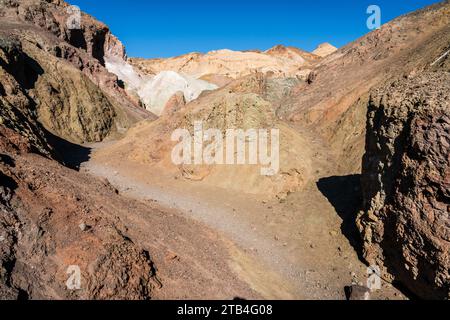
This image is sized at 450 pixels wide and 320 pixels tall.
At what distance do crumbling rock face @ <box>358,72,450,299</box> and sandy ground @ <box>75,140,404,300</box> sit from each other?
1226 millimetres

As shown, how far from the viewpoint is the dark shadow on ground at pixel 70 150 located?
23.7m

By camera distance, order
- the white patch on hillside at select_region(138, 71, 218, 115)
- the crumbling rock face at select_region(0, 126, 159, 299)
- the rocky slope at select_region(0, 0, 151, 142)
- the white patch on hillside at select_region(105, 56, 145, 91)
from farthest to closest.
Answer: the white patch on hillside at select_region(105, 56, 145, 91)
the white patch on hillside at select_region(138, 71, 218, 115)
the rocky slope at select_region(0, 0, 151, 142)
the crumbling rock face at select_region(0, 126, 159, 299)

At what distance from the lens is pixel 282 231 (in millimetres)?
14336

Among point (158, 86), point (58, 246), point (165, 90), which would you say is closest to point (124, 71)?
point (158, 86)

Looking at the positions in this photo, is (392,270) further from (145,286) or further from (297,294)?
(145,286)

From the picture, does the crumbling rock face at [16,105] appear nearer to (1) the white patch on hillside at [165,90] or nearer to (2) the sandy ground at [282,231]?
(2) the sandy ground at [282,231]

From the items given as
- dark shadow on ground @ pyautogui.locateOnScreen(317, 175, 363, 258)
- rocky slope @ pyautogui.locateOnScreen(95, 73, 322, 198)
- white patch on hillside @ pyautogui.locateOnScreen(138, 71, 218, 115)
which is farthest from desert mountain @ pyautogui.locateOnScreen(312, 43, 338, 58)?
dark shadow on ground @ pyautogui.locateOnScreen(317, 175, 363, 258)

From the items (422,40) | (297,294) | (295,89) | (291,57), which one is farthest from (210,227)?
(291,57)

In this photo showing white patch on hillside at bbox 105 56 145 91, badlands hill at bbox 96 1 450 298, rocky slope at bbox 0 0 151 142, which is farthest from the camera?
white patch on hillside at bbox 105 56 145 91

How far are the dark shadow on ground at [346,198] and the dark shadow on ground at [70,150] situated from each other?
16716mm

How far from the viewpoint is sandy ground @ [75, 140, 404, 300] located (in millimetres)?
10906

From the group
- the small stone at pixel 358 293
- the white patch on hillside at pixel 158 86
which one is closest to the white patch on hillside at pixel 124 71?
the white patch on hillside at pixel 158 86

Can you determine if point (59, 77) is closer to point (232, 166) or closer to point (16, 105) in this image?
point (16, 105)

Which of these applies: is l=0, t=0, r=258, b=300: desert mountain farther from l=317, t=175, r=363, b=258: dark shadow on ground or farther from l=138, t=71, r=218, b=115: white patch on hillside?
l=138, t=71, r=218, b=115: white patch on hillside
